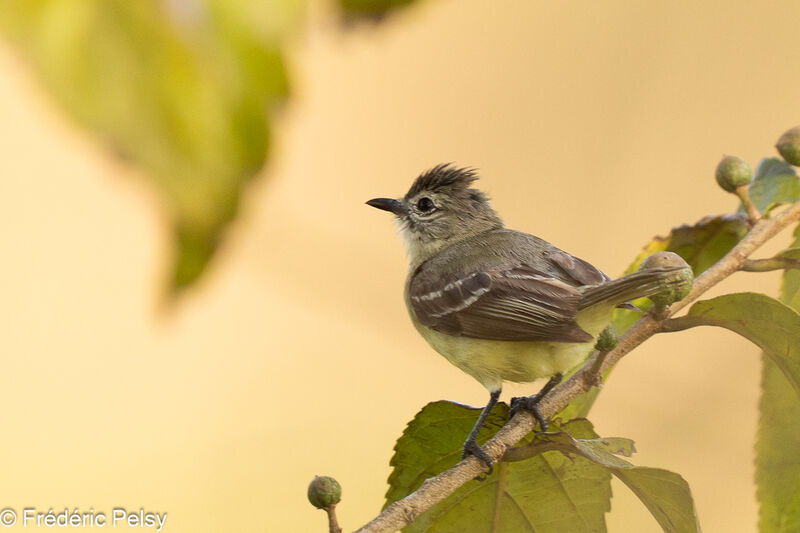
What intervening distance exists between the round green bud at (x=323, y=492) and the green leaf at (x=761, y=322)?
592 millimetres

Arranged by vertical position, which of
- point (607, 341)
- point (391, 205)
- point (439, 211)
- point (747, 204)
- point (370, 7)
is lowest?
point (607, 341)

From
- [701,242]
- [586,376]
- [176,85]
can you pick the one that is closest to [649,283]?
[586,376]

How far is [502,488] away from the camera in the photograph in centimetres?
125

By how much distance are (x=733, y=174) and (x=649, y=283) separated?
0.36 m

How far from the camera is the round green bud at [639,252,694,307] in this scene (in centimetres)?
118

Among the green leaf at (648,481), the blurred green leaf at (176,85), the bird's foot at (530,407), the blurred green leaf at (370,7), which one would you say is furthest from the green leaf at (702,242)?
the blurred green leaf at (176,85)

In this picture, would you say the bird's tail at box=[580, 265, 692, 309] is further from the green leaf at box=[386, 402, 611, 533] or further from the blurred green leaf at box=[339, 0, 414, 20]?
the blurred green leaf at box=[339, 0, 414, 20]

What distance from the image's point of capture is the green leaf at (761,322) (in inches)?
47.2

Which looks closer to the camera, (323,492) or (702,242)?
(323,492)

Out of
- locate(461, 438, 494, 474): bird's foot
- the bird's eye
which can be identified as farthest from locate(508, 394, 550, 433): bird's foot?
the bird's eye

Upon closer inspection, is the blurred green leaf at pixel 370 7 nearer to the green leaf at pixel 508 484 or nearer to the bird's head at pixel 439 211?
the green leaf at pixel 508 484

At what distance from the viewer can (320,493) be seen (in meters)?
1.07

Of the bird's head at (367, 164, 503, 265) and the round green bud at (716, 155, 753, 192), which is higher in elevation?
the bird's head at (367, 164, 503, 265)

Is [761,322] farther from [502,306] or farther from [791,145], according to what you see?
[502,306]
